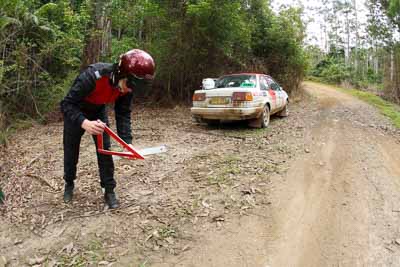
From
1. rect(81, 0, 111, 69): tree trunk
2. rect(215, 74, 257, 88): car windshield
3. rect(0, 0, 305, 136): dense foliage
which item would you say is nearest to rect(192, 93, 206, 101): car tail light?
rect(215, 74, 257, 88): car windshield

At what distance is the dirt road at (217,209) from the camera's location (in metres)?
2.97

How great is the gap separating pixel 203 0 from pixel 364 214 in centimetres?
778

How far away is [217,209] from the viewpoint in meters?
3.73

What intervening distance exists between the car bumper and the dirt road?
102cm

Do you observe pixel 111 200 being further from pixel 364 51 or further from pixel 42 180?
pixel 364 51

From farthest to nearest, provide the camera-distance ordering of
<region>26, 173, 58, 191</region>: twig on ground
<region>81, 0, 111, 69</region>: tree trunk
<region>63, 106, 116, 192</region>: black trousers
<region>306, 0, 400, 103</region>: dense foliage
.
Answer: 1. <region>306, 0, 400, 103</region>: dense foliage
2. <region>81, 0, 111, 69</region>: tree trunk
3. <region>26, 173, 58, 191</region>: twig on ground
4. <region>63, 106, 116, 192</region>: black trousers

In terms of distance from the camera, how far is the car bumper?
730 cm

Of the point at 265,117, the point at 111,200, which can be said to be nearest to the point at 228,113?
the point at 265,117

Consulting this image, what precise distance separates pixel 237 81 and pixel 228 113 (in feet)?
3.93

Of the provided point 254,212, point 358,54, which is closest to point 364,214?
point 254,212

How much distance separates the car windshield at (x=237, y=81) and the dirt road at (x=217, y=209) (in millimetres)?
2081

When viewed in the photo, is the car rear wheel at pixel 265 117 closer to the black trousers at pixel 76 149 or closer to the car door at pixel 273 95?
the car door at pixel 273 95

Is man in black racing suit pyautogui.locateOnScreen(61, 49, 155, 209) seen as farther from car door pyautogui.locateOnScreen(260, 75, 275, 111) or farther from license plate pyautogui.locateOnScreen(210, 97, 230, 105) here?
car door pyautogui.locateOnScreen(260, 75, 275, 111)

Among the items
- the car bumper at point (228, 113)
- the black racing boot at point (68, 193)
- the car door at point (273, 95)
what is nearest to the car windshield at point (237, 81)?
the car door at point (273, 95)
